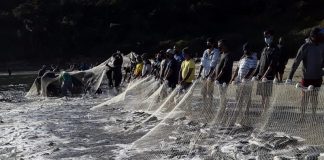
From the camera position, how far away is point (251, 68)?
12281 mm

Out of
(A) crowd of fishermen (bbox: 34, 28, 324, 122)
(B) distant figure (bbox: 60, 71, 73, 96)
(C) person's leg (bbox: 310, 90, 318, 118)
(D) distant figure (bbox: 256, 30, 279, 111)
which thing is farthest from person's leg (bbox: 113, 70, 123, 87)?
(C) person's leg (bbox: 310, 90, 318, 118)

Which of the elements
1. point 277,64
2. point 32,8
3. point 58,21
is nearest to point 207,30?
point 58,21

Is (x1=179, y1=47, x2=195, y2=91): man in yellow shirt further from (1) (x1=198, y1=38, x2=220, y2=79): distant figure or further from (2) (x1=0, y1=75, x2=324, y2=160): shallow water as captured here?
(2) (x1=0, y1=75, x2=324, y2=160): shallow water

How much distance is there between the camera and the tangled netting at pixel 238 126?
922 centimetres

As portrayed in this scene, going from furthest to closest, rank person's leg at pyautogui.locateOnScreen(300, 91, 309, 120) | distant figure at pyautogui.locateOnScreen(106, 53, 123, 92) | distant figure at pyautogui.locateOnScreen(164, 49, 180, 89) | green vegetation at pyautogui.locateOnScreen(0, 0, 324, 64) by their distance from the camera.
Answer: green vegetation at pyautogui.locateOnScreen(0, 0, 324, 64) < distant figure at pyautogui.locateOnScreen(106, 53, 123, 92) < distant figure at pyautogui.locateOnScreen(164, 49, 180, 89) < person's leg at pyautogui.locateOnScreen(300, 91, 309, 120)

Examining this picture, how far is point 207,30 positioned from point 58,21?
22.8 meters

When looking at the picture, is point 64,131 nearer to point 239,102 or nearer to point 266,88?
point 239,102

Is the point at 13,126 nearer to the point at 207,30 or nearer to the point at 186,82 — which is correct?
the point at 186,82

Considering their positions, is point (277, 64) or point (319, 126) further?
point (277, 64)

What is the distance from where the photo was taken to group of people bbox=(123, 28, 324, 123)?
10.1 metres

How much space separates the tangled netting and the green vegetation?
153 feet

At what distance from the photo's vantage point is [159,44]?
6575 centimetres

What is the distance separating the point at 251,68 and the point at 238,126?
2.04 meters

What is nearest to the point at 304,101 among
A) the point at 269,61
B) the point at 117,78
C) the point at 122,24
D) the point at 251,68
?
the point at 269,61
